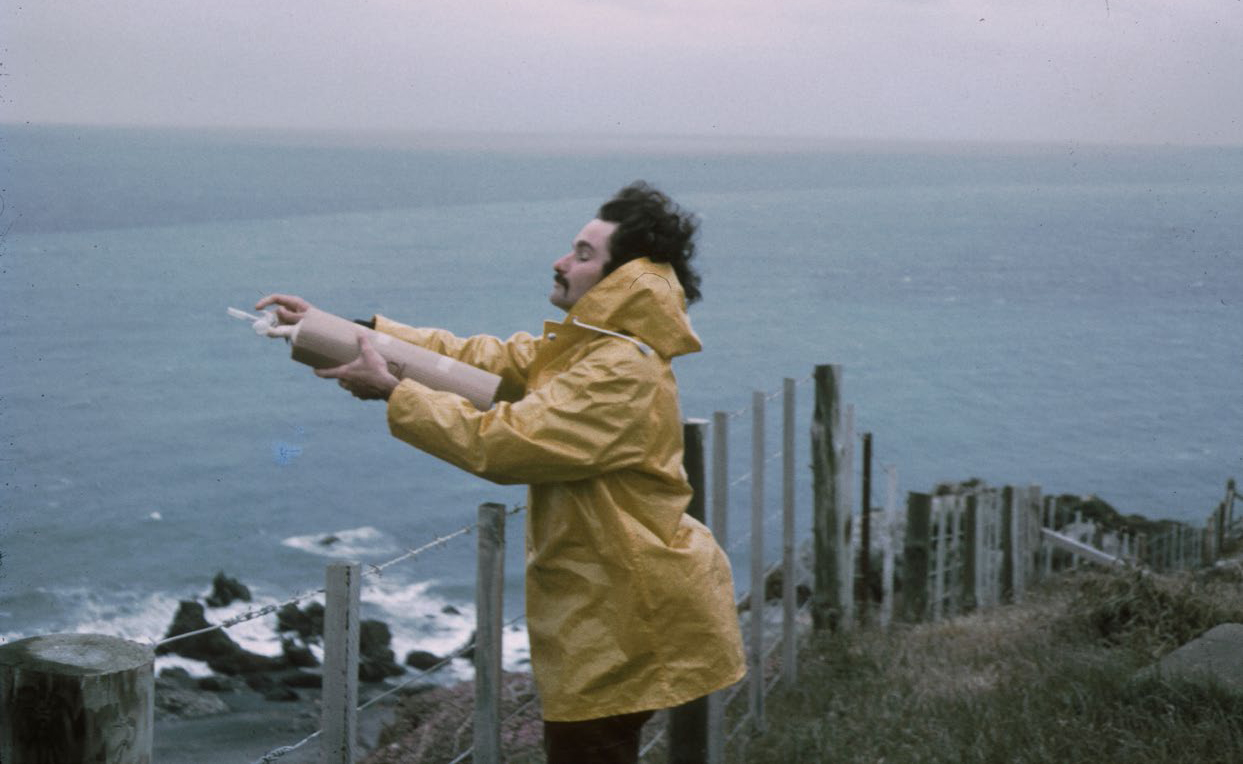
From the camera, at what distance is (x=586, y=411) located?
329cm

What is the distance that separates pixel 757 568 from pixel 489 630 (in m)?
2.24

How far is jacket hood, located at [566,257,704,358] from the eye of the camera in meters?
3.41

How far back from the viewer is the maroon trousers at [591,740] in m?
3.53

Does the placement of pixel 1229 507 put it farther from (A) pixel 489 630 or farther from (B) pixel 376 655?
(A) pixel 489 630

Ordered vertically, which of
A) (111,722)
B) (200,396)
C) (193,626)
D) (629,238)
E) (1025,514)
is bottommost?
(200,396)

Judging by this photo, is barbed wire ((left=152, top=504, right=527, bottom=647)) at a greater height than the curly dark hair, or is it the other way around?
the curly dark hair

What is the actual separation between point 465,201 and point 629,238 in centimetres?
9546

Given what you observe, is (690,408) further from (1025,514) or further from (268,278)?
(268,278)

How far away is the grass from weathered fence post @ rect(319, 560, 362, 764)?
2.27m

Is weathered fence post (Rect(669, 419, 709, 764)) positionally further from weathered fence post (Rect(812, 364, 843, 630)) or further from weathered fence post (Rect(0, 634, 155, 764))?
weathered fence post (Rect(0, 634, 155, 764))

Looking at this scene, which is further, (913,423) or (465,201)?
(465,201)

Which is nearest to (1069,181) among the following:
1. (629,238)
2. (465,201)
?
(465,201)

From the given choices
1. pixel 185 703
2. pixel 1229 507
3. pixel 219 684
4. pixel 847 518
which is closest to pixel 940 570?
pixel 847 518

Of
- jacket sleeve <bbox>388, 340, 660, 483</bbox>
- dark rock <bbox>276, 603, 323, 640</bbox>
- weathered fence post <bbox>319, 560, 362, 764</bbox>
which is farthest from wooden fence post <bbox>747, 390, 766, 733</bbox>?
dark rock <bbox>276, 603, 323, 640</bbox>
